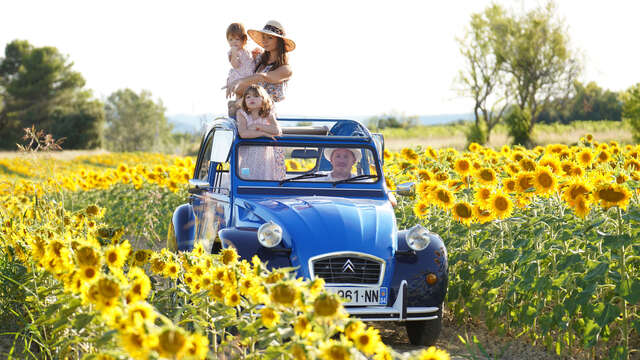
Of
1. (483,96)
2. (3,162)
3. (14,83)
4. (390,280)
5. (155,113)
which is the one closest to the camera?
(390,280)

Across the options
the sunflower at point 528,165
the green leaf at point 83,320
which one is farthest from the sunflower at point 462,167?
the green leaf at point 83,320

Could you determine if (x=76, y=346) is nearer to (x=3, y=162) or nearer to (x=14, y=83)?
(x=3, y=162)

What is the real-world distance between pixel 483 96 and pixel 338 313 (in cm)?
3550

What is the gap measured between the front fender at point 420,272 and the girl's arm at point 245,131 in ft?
4.84

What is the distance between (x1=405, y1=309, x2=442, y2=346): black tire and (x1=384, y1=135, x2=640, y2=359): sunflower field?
16.6 inches

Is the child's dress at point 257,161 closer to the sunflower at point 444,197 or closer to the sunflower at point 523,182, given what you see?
the sunflower at point 444,197

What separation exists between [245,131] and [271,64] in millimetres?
989

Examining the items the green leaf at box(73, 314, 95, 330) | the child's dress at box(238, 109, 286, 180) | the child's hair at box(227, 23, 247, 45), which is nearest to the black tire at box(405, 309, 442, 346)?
the child's dress at box(238, 109, 286, 180)

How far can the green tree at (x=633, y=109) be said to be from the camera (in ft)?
82.4

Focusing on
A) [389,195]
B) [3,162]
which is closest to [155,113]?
[3,162]

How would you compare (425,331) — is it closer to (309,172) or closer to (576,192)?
(576,192)

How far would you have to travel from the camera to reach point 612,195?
142 inches

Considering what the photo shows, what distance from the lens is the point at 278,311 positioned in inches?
98.5

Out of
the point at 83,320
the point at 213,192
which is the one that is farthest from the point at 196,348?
the point at 213,192
